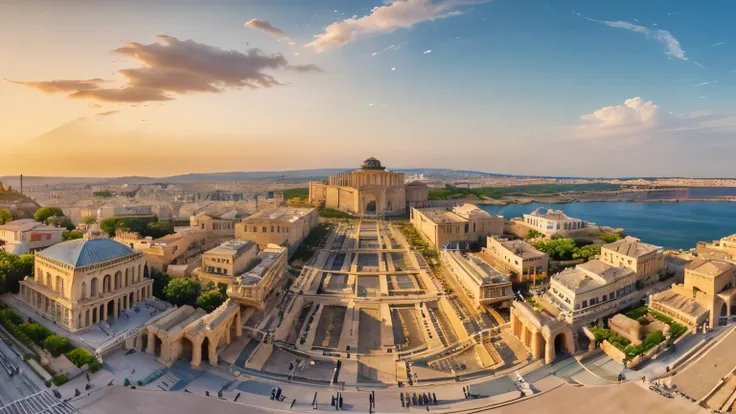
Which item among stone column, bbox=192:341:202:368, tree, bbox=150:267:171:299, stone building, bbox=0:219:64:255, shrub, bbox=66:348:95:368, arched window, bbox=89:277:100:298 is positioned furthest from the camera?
stone building, bbox=0:219:64:255

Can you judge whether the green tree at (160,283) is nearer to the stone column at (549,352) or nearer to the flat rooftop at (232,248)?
the flat rooftop at (232,248)

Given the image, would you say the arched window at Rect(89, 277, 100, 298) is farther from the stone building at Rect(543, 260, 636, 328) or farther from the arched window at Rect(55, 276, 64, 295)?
the stone building at Rect(543, 260, 636, 328)

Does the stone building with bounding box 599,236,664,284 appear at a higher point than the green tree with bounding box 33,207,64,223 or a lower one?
lower

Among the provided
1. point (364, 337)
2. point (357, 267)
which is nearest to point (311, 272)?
point (357, 267)

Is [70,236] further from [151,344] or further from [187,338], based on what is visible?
[187,338]

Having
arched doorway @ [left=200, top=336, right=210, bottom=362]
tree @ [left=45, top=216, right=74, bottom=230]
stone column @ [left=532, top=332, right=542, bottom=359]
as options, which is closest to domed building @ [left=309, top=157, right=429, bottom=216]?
tree @ [left=45, top=216, right=74, bottom=230]

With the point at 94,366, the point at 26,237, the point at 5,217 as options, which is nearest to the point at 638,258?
the point at 94,366
